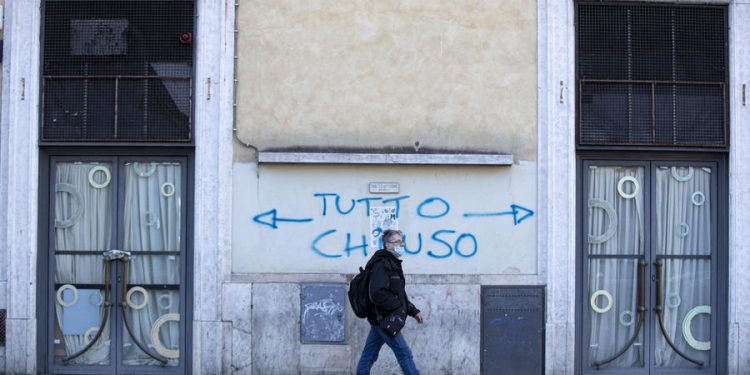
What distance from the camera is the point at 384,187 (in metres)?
9.73

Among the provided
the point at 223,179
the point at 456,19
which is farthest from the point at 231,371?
the point at 456,19

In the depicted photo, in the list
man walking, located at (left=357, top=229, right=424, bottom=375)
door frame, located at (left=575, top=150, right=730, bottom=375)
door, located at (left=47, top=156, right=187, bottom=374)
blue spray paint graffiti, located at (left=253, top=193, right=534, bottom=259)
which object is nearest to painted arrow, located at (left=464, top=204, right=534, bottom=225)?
blue spray paint graffiti, located at (left=253, top=193, right=534, bottom=259)

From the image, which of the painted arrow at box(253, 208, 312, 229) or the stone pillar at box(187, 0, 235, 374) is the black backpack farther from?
the stone pillar at box(187, 0, 235, 374)

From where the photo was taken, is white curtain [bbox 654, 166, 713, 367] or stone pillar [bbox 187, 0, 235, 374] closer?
stone pillar [bbox 187, 0, 235, 374]

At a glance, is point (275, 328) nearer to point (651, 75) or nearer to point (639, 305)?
point (639, 305)

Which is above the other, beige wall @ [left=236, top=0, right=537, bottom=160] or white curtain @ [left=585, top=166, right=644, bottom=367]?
beige wall @ [left=236, top=0, right=537, bottom=160]

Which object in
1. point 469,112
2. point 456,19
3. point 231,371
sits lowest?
point 231,371

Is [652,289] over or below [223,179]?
below

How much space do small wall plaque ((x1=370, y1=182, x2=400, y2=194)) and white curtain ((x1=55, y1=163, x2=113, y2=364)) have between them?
8.83ft

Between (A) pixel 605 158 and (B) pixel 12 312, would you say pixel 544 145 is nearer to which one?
(A) pixel 605 158

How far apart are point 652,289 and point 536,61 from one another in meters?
2.65

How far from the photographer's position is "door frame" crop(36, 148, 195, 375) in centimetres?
984

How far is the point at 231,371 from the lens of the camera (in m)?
9.64

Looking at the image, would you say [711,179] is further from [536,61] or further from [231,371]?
[231,371]
